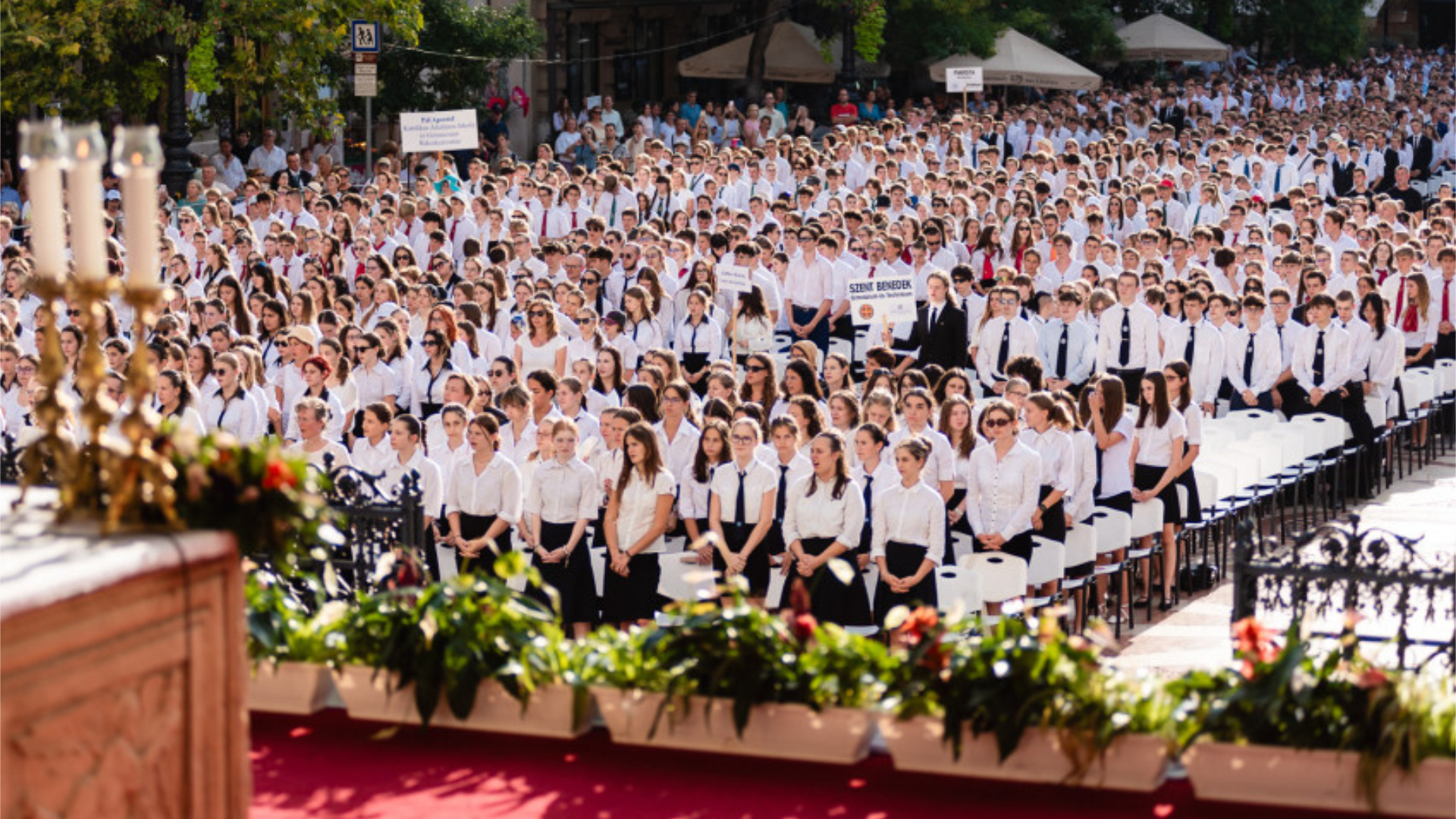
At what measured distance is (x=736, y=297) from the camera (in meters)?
18.5

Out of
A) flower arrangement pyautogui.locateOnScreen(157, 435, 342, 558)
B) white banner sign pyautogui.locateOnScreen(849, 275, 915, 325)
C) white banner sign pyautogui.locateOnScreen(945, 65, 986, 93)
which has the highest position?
white banner sign pyautogui.locateOnScreen(945, 65, 986, 93)

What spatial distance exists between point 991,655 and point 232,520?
A: 106 inches

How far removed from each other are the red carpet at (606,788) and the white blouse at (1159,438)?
7.71 m

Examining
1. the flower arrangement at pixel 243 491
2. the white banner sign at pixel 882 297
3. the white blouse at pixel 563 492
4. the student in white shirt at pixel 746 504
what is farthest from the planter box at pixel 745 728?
the white banner sign at pixel 882 297

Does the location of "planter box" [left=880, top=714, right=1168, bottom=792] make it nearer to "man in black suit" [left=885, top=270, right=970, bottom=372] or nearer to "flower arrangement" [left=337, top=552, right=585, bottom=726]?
"flower arrangement" [left=337, top=552, right=585, bottom=726]

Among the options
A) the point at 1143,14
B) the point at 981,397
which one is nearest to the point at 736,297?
the point at 981,397

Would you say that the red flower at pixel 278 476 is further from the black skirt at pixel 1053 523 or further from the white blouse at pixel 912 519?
the black skirt at pixel 1053 523

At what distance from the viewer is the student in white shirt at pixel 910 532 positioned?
1219cm

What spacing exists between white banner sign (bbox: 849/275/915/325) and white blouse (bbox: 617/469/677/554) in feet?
17.3

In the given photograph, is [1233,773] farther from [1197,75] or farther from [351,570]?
[1197,75]

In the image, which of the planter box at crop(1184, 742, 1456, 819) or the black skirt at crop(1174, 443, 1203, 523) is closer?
the planter box at crop(1184, 742, 1456, 819)

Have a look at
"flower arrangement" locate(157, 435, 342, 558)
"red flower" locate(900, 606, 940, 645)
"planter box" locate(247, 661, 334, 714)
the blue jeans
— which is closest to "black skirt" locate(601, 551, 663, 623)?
"planter box" locate(247, 661, 334, 714)

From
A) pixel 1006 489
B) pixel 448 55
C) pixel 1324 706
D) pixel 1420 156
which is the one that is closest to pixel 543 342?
pixel 1006 489

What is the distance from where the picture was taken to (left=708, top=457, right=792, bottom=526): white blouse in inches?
508
